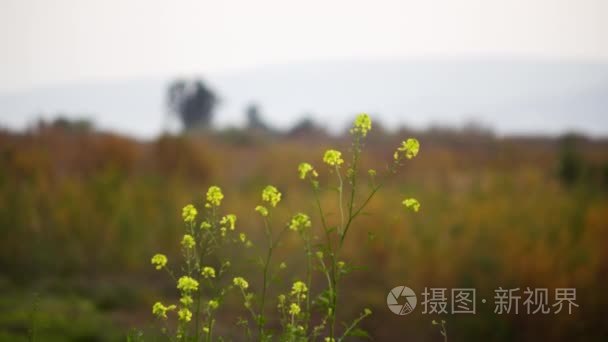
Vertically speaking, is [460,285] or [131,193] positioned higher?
[131,193]

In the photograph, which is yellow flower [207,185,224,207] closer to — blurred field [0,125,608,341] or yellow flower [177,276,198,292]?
yellow flower [177,276,198,292]

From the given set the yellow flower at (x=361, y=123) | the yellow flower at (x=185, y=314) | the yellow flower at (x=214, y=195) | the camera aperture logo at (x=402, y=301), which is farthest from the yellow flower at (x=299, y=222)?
the camera aperture logo at (x=402, y=301)

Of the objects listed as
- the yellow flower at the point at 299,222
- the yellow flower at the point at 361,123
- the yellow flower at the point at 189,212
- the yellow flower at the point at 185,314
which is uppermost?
the yellow flower at the point at 361,123

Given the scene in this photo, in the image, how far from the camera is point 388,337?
252 inches

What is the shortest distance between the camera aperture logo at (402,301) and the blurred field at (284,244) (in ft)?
0.90

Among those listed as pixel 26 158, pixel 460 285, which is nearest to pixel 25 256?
pixel 26 158

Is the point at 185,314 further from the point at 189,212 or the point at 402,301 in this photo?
the point at 402,301

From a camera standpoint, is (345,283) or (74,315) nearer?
(74,315)

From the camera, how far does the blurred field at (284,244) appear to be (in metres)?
6.10

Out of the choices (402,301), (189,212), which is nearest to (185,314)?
(189,212)

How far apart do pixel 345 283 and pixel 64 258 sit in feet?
12.4

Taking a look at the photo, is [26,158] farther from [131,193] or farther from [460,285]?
[460,285]

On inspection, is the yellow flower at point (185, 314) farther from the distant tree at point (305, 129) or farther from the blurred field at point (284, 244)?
the distant tree at point (305, 129)

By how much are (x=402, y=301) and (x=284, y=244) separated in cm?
247
